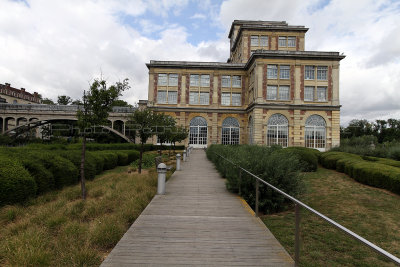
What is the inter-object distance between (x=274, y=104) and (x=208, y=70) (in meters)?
11.9

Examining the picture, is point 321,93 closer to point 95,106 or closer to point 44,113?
point 95,106

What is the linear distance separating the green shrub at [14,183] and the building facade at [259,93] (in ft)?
88.6

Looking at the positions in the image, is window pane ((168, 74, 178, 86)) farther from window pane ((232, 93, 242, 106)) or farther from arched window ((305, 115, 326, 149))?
arched window ((305, 115, 326, 149))

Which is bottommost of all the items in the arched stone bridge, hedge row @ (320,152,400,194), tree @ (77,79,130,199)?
hedge row @ (320,152,400,194)

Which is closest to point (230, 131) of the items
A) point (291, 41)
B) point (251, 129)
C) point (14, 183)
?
point (251, 129)

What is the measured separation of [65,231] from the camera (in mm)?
4156

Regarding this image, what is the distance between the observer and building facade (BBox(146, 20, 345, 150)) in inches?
1271

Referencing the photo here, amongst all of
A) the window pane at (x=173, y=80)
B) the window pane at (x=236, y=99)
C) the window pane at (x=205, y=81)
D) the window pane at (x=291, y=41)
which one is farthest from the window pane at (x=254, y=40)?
the window pane at (x=173, y=80)

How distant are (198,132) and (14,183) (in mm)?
30676

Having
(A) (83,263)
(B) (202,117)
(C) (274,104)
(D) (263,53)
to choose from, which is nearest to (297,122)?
(C) (274,104)

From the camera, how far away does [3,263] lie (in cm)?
332

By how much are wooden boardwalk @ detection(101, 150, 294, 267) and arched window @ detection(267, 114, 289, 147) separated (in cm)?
2760

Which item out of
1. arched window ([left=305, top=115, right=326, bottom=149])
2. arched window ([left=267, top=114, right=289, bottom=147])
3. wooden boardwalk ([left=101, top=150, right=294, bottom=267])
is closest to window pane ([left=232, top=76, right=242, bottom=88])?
arched window ([left=267, top=114, right=289, bottom=147])

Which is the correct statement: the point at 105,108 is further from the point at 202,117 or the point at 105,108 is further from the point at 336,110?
the point at 336,110
